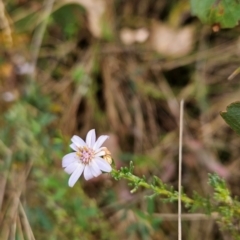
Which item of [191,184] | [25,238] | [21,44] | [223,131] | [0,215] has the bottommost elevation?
[25,238]

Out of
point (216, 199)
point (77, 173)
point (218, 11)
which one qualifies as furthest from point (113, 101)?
point (77, 173)

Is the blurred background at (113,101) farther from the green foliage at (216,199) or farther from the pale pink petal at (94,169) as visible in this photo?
the pale pink petal at (94,169)

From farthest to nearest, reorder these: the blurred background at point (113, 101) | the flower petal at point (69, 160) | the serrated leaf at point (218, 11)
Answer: the blurred background at point (113, 101)
the serrated leaf at point (218, 11)
the flower petal at point (69, 160)

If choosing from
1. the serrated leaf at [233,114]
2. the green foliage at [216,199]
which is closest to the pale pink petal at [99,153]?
the green foliage at [216,199]

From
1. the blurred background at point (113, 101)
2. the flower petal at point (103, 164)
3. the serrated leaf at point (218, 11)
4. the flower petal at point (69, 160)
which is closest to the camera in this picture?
the flower petal at point (103, 164)

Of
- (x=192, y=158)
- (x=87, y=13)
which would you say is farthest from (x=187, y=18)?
(x=192, y=158)

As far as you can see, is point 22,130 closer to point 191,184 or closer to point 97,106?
point 97,106

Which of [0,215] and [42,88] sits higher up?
[42,88]
